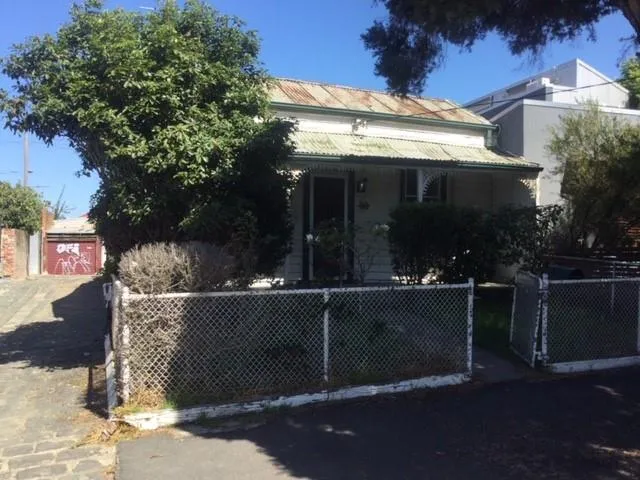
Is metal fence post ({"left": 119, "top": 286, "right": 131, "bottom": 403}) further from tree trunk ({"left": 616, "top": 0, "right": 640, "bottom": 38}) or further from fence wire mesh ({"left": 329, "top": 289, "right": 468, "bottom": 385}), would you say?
tree trunk ({"left": 616, "top": 0, "right": 640, "bottom": 38})

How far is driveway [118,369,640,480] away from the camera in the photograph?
443 centimetres

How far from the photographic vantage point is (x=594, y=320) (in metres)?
7.98

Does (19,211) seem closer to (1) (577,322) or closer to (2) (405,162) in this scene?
(2) (405,162)

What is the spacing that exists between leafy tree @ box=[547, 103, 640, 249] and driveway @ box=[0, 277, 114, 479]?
9.86 m

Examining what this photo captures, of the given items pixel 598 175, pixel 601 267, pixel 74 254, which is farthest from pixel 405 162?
pixel 74 254

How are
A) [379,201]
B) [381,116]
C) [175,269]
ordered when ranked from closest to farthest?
[175,269], [379,201], [381,116]

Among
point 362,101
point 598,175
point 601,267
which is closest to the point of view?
point 601,267

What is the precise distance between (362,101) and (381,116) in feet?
3.43

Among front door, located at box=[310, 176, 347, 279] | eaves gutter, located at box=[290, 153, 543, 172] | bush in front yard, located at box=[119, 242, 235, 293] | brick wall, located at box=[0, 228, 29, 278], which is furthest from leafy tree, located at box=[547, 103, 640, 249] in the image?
brick wall, located at box=[0, 228, 29, 278]

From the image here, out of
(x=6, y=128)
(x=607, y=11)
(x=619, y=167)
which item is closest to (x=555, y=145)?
(x=619, y=167)

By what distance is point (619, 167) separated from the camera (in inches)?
465

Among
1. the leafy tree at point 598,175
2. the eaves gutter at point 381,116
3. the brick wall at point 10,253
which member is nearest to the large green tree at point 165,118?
the eaves gutter at point 381,116

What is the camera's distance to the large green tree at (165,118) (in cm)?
683

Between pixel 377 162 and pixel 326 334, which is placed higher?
pixel 377 162
